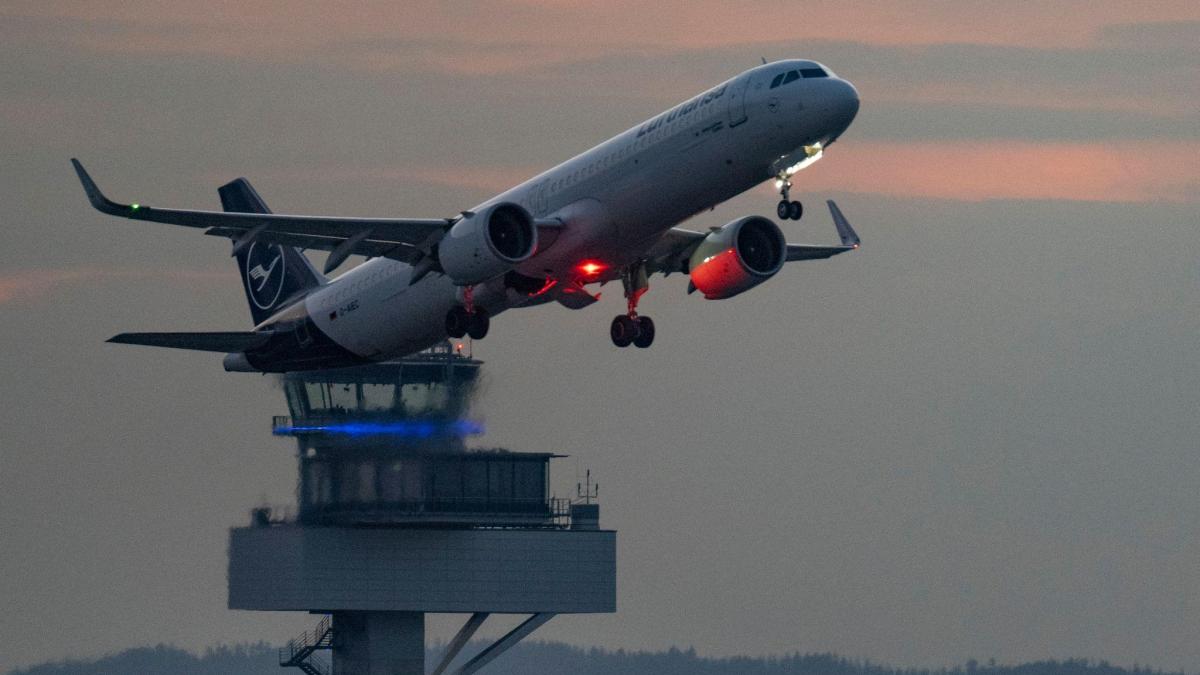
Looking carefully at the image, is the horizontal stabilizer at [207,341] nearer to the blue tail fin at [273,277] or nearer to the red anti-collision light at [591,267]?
the blue tail fin at [273,277]

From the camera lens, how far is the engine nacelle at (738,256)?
93.5 meters

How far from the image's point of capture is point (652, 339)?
96312 mm

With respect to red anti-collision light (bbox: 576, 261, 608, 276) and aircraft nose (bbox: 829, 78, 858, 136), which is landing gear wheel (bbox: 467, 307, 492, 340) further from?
aircraft nose (bbox: 829, 78, 858, 136)

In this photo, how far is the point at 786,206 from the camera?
86.0 metres

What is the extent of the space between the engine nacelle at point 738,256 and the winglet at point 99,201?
18110 millimetres

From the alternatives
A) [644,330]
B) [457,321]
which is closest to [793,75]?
[644,330]

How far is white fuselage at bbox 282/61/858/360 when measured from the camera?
85500 millimetres

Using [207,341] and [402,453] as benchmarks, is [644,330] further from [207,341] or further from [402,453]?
[402,453]

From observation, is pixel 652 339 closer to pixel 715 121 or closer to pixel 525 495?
pixel 715 121

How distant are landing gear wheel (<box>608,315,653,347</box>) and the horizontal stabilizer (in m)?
13.4


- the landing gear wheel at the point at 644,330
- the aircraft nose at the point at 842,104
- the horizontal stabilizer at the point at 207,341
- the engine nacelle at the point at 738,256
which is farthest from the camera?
the horizontal stabilizer at the point at 207,341

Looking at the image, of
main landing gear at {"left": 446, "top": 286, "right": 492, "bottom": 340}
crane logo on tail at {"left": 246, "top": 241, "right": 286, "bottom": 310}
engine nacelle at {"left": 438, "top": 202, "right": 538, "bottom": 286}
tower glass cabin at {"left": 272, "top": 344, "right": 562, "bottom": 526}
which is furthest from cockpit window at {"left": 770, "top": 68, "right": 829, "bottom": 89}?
tower glass cabin at {"left": 272, "top": 344, "right": 562, "bottom": 526}

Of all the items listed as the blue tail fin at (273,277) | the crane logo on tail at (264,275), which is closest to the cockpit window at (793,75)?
the blue tail fin at (273,277)

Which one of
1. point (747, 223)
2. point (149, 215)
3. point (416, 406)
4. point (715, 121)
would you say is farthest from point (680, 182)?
point (416, 406)
